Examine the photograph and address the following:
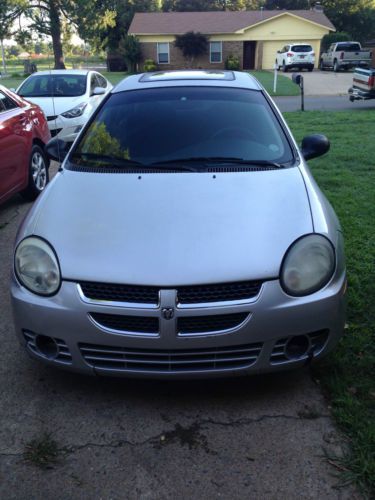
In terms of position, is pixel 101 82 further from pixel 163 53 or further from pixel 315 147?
pixel 163 53

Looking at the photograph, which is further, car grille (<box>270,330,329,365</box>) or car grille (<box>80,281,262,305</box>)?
car grille (<box>270,330,329,365</box>)

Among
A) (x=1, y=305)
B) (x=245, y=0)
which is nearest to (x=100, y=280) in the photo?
(x=1, y=305)

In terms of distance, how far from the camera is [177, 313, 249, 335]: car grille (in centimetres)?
234

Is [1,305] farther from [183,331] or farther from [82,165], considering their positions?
[183,331]

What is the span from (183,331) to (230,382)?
1.97 ft

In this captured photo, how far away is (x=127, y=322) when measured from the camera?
2387 millimetres

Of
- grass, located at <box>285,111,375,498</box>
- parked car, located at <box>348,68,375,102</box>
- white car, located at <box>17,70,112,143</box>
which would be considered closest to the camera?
grass, located at <box>285,111,375,498</box>

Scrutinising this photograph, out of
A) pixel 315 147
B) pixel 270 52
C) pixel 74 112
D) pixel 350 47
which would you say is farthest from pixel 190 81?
pixel 270 52

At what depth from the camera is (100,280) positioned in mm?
2381

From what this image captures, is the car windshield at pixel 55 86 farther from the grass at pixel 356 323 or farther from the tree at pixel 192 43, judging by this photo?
the tree at pixel 192 43

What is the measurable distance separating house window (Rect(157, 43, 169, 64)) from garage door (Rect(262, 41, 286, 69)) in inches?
313

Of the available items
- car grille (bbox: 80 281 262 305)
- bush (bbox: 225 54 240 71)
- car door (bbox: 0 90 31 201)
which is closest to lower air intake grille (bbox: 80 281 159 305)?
car grille (bbox: 80 281 262 305)

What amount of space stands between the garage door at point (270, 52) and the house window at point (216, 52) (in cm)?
355

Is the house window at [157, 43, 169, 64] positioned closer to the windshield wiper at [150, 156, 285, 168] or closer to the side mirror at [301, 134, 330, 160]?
the side mirror at [301, 134, 330, 160]
